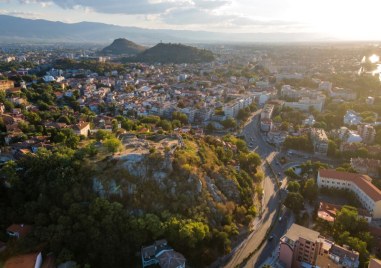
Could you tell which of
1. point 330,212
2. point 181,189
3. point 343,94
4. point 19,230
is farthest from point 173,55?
point 19,230

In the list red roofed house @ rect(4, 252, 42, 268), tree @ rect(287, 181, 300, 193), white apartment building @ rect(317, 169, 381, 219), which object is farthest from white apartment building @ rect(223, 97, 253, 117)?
red roofed house @ rect(4, 252, 42, 268)

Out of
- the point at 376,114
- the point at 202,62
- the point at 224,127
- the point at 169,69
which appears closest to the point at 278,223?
the point at 224,127

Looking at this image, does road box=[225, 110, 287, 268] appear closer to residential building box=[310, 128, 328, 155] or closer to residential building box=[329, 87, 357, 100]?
residential building box=[310, 128, 328, 155]

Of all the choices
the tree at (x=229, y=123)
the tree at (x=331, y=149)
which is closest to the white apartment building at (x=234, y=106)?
the tree at (x=229, y=123)

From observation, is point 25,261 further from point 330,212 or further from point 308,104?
point 308,104

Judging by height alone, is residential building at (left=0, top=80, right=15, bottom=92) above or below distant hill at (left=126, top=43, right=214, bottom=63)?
below

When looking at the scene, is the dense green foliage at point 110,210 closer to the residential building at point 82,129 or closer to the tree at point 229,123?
the residential building at point 82,129
